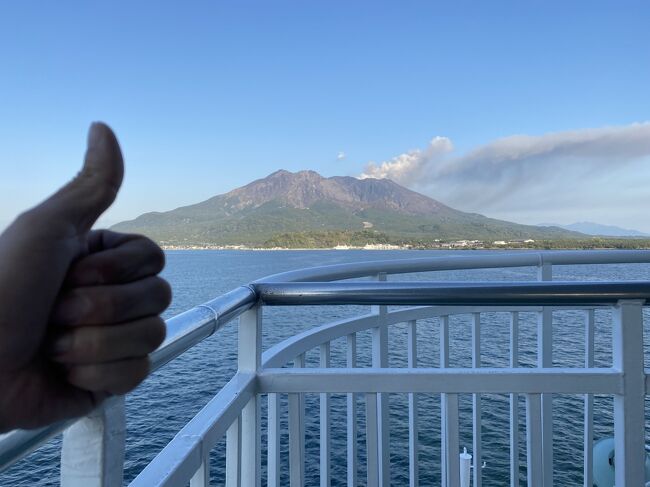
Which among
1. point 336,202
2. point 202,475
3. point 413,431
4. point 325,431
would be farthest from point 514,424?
point 336,202

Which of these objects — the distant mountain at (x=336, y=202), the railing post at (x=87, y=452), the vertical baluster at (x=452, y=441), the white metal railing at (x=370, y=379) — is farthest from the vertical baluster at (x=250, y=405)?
the distant mountain at (x=336, y=202)

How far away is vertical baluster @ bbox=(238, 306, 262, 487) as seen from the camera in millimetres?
1126

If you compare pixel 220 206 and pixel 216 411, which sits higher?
pixel 220 206

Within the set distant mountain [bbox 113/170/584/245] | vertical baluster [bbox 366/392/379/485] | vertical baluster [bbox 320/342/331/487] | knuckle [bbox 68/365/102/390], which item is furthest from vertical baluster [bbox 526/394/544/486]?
distant mountain [bbox 113/170/584/245]

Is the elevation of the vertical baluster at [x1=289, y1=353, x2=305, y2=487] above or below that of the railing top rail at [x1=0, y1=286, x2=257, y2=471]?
below

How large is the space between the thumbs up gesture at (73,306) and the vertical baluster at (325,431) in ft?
3.81

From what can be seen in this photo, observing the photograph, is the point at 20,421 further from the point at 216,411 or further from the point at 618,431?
the point at 618,431

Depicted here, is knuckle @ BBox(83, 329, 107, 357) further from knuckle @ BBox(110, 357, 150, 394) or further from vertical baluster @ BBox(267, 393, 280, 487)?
vertical baluster @ BBox(267, 393, 280, 487)

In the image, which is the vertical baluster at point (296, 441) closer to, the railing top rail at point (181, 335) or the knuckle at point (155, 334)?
the railing top rail at point (181, 335)

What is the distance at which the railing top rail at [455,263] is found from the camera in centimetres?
143

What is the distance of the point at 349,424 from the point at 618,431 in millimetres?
782

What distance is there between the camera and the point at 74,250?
0.32m

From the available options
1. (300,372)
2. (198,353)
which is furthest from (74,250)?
(198,353)

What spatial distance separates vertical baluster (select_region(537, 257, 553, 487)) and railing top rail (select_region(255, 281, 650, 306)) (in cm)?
58
